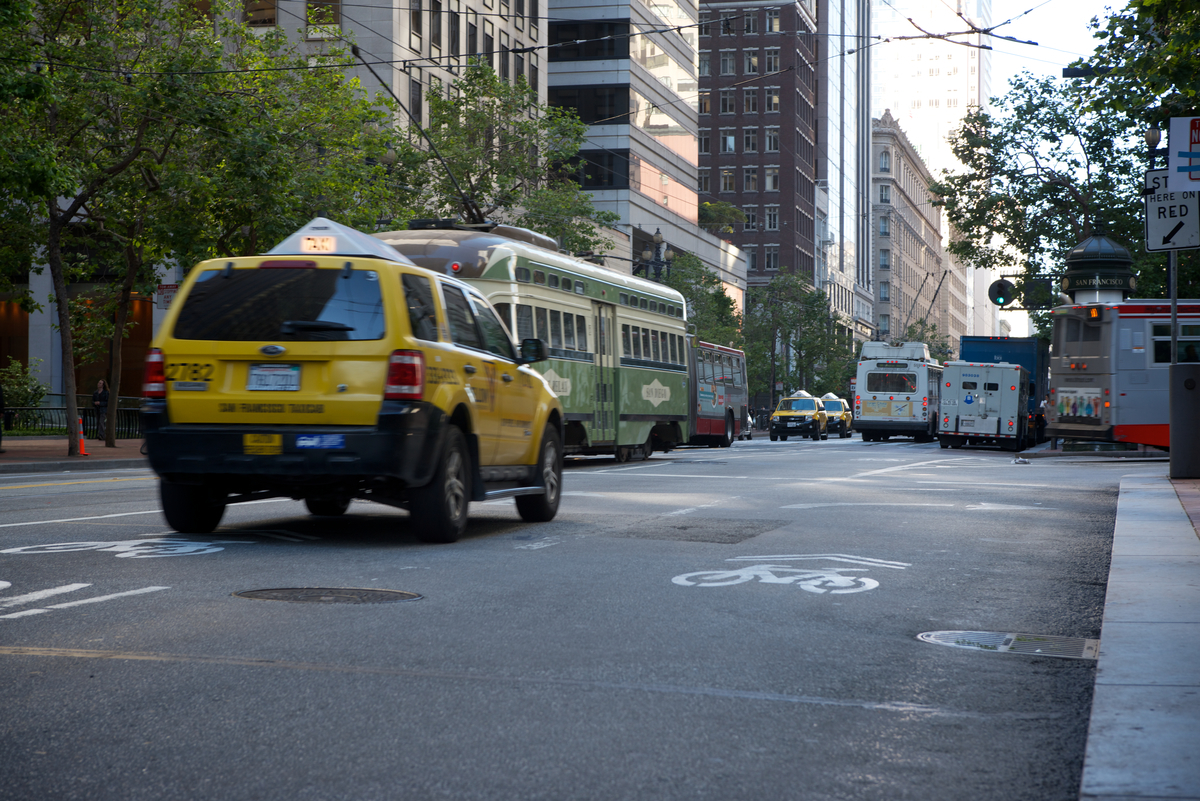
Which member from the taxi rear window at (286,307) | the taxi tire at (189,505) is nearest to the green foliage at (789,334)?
the taxi tire at (189,505)

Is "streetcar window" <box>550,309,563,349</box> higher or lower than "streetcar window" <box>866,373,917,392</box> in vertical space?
higher

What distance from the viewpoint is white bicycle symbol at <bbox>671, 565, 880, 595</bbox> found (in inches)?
328

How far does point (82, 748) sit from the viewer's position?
437cm

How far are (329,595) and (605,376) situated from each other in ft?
56.6

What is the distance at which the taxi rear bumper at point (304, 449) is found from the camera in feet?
31.0

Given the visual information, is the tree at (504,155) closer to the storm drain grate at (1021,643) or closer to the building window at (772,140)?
the storm drain grate at (1021,643)

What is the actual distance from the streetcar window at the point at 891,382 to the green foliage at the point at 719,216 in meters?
63.2

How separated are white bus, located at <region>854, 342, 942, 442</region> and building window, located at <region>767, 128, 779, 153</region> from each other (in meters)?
69.2

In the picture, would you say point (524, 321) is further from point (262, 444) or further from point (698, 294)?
point (698, 294)

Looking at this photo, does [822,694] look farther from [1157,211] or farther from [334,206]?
[334,206]

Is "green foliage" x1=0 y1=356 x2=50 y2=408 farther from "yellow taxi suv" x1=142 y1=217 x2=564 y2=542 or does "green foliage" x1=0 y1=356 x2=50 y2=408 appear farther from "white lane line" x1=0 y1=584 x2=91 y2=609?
"white lane line" x1=0 y1=584 x2=91 y2=609

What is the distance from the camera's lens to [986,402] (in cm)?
4328

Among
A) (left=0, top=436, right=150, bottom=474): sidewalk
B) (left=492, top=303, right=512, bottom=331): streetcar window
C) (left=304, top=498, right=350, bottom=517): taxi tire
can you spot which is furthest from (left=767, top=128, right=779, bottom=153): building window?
(left=304, top=498, right=350, bottom=517): taxi tire

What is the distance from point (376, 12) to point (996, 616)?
4644 centimetres
